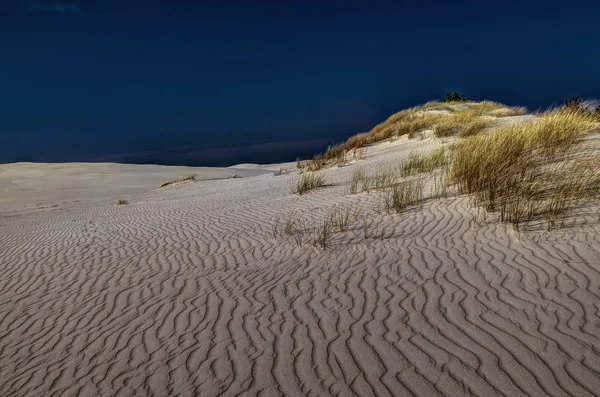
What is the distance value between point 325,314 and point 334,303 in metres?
0.22

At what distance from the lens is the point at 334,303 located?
3.77m

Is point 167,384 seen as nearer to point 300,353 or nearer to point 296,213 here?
point 300,353

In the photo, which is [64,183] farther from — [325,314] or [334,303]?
[325,314]

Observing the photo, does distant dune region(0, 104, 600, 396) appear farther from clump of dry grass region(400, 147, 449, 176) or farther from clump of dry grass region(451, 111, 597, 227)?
clump of dry grass region(400, 147, 449, 176)

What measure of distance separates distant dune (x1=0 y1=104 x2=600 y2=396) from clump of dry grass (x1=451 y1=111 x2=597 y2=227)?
0.05 metres

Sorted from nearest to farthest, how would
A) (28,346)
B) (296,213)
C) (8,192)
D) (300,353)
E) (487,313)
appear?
1. (300,353)
2. (487,313)
3. (28,346)
4. (296,213)
5. (8,192)

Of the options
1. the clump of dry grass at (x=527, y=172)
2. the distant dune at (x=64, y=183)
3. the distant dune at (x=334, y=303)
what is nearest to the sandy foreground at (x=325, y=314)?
the distant dune at (x=334, y=303)

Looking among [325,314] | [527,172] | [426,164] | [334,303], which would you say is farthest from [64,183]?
[325,314]

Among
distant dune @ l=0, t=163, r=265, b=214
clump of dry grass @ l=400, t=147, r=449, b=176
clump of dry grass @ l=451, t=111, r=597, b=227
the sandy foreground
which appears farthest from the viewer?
distant dune @ l=0, t=163, r=265, b=214

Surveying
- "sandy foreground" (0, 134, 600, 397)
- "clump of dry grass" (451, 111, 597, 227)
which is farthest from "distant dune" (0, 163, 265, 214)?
"clump of dry grass" (451, 111, 597, 227)

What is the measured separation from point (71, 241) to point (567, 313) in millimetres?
7594

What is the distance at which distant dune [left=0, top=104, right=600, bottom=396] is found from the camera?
271 cm

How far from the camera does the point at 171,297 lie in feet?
14.4

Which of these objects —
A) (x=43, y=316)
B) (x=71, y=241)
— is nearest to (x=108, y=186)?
(x=71, y=241)
